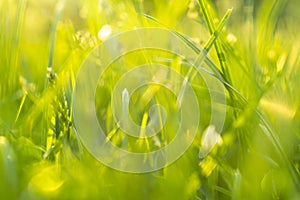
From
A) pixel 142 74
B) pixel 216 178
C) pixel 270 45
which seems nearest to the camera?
pixel 216 178

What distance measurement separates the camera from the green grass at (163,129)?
1.78 ft

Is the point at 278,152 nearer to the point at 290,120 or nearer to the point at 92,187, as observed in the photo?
the point at 290,120

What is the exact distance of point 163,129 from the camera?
24.8 inches

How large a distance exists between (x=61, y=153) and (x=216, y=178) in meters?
0.16

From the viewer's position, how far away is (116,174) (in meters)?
0.57

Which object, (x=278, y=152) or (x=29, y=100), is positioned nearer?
(x=278, y=152)

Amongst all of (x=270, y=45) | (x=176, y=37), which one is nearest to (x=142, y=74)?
(x=176, y=37)

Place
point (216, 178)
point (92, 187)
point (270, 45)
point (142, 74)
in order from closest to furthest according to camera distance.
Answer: point (92, 187) → point (216, 178) → point (142, 74) → point (270, 45)

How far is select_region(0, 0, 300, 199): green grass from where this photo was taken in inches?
21.3

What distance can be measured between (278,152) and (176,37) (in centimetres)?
20

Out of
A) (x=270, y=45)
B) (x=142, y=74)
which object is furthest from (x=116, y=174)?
(x=270, y=45)

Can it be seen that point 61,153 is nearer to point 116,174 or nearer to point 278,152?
point 116,174

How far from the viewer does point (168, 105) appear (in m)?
0.68

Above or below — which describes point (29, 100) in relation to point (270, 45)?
below
